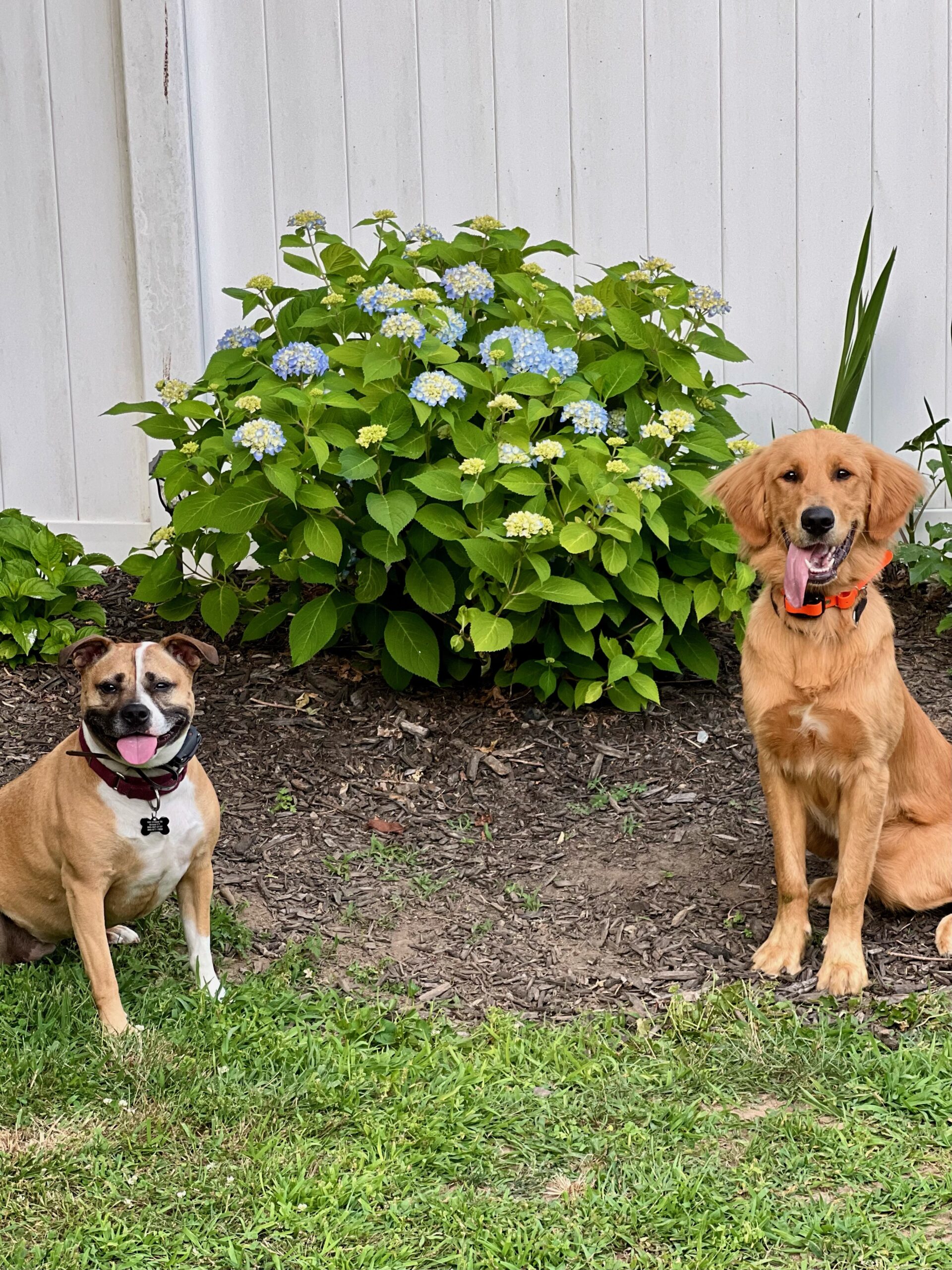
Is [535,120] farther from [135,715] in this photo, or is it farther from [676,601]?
[135,715]

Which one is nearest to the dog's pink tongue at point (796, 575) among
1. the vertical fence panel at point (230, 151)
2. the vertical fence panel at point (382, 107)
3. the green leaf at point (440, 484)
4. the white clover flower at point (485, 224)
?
the green leaf at point (440, 484)

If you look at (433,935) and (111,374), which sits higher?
(111,374)

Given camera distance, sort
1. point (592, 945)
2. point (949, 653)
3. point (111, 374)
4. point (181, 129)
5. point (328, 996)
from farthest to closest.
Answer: point (111, 374)
point (181, 129)
point (949, 653)
point (592, 945)
point (328, 996)

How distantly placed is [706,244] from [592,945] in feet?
11.1

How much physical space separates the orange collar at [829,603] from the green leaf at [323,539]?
5.33 ft

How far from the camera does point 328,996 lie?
11.3 ft

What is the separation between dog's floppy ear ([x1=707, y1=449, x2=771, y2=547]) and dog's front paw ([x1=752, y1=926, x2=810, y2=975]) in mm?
1055

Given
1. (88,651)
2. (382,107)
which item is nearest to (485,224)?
(382,107)

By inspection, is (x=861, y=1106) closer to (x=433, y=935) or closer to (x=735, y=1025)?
(x=735, y=1025)

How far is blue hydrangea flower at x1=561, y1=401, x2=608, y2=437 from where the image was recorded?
446cm

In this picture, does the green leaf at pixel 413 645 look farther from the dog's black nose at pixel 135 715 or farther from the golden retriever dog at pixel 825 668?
the dog's black nose at pixel 135 715

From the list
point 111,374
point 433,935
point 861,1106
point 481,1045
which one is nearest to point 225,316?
point 111,374

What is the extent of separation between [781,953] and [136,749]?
5.80ft

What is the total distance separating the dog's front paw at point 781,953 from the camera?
11.5ft
